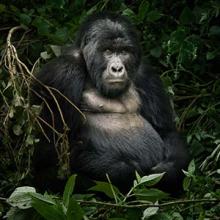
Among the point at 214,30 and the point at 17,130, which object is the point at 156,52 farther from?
the point at 17,130

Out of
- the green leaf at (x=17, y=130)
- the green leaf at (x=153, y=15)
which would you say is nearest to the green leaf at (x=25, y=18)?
the green leaf at (x=153, y=15)

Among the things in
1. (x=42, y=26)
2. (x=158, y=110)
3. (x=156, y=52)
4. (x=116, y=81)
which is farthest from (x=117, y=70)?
(x=156, y=52)

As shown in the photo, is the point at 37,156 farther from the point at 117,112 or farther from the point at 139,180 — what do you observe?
the point at 139,180

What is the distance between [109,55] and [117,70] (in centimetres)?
20

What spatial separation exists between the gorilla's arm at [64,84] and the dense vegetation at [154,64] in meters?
0.16

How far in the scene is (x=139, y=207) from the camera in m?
4.07

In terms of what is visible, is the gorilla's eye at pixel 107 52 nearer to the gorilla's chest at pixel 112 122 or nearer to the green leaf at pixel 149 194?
the gorilla's chest at pixel 112 122

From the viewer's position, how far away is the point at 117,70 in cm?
524

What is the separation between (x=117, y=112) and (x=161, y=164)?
0.48 meters

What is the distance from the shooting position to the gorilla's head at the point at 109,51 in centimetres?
533

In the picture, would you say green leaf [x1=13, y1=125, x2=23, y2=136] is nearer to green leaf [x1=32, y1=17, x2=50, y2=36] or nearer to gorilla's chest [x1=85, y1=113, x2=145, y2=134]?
gorilla's chest [x1=85, y1=113, x2=145, y2=134]

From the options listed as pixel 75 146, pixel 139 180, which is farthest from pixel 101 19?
pixel 139 180

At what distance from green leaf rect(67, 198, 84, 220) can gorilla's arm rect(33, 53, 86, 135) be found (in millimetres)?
1323

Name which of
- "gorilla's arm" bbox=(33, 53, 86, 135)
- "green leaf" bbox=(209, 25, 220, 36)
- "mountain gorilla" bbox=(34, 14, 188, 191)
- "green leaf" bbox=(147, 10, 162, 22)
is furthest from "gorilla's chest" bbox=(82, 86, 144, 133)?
"green leaf" bbox=(209, 25, 220, 36)
